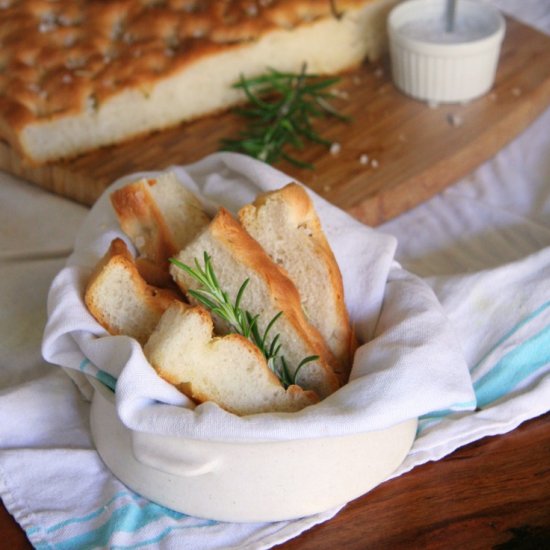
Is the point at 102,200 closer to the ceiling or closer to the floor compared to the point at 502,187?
closer to the ceiling

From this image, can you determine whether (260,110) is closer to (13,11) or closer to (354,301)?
(13,11)

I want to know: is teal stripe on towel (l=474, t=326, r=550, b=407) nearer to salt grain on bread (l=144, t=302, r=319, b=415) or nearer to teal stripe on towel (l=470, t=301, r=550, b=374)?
teal stripe on towel (l=470, t=301, r=550, b=374)

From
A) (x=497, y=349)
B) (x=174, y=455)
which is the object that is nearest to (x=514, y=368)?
(x=497, y=349)

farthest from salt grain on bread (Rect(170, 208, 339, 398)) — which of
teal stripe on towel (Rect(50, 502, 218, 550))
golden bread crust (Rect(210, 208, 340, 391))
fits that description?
teal stripe on towel (Rect(50, 502, 218, 550))

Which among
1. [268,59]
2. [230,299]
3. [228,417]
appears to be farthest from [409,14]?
[228,417]

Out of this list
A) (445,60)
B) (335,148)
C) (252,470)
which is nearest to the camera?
(252,470)

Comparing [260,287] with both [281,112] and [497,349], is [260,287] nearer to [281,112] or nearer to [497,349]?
[497,349]
